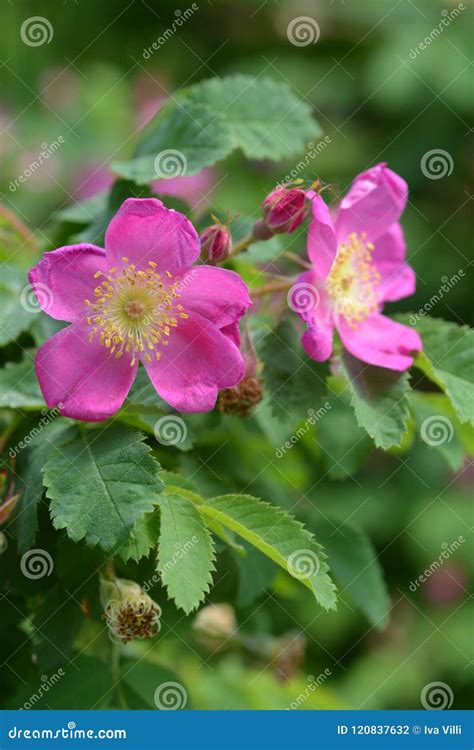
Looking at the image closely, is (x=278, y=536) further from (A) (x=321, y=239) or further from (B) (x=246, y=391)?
(A) (x=321, y=239)

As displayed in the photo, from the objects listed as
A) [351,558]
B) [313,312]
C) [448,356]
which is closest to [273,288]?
[313,312]

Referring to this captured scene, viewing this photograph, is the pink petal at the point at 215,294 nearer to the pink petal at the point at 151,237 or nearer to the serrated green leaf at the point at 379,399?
the pink petal at the point at 151,237

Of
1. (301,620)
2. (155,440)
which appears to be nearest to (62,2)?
(301,620)

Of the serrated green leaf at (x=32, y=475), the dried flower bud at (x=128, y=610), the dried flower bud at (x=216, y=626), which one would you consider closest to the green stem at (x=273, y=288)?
the serrated green leaf at (x=32, y=475)

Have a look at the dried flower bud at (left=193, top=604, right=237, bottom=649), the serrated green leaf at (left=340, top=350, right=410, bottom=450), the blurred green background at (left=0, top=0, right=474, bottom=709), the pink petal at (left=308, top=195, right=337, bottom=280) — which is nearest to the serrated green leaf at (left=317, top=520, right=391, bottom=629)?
the dried flower bud at (left=193, top=604, right=237, bottom=649)

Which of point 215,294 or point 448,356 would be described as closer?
point 215,294
